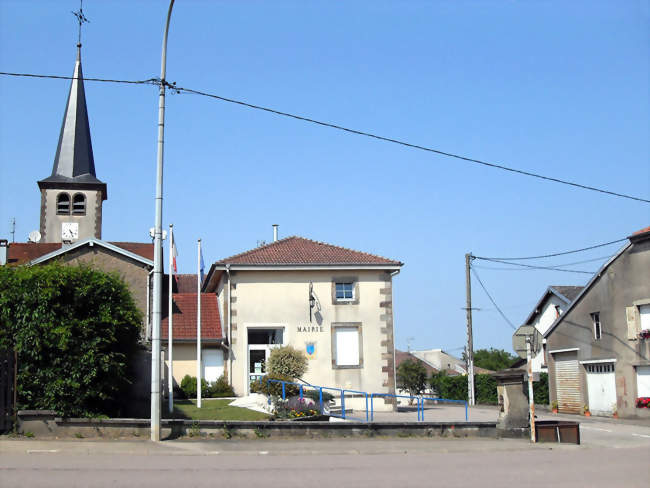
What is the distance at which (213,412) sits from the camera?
20.2 metres

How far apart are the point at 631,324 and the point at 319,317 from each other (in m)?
12.5

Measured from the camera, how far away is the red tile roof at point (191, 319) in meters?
28.8

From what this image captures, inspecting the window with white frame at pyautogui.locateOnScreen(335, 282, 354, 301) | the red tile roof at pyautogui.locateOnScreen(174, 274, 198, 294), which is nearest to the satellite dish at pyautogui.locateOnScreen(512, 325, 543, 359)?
the window with white frame at pyautogui.locateOnScreen(335, 282, 354, 301)

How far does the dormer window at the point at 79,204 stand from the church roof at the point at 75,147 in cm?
82

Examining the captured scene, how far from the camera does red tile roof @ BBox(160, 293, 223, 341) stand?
2880 centimetres

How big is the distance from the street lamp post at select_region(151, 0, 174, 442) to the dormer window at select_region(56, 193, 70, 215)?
3640cm

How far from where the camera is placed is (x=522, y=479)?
11.5m

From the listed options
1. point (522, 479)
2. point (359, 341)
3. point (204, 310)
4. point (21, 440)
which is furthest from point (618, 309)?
point (21, 440)

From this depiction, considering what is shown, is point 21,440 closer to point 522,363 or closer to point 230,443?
point 230,443

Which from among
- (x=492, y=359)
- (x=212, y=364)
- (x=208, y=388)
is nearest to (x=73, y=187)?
(x=212, y=364)

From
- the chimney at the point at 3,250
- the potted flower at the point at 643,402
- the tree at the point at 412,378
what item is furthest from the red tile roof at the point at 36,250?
the tree at the point at 412,378

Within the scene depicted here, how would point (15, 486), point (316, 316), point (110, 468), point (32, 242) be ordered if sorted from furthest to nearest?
1. point (32, 242)
2. point (316, 316)
3. point (110, 468)
4. point (15, 486)

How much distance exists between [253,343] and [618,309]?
15091mm

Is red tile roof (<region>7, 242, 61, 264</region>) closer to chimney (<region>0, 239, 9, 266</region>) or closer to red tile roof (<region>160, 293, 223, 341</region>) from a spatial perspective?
chimney (<region>0, 239, 9, 266</region>)
